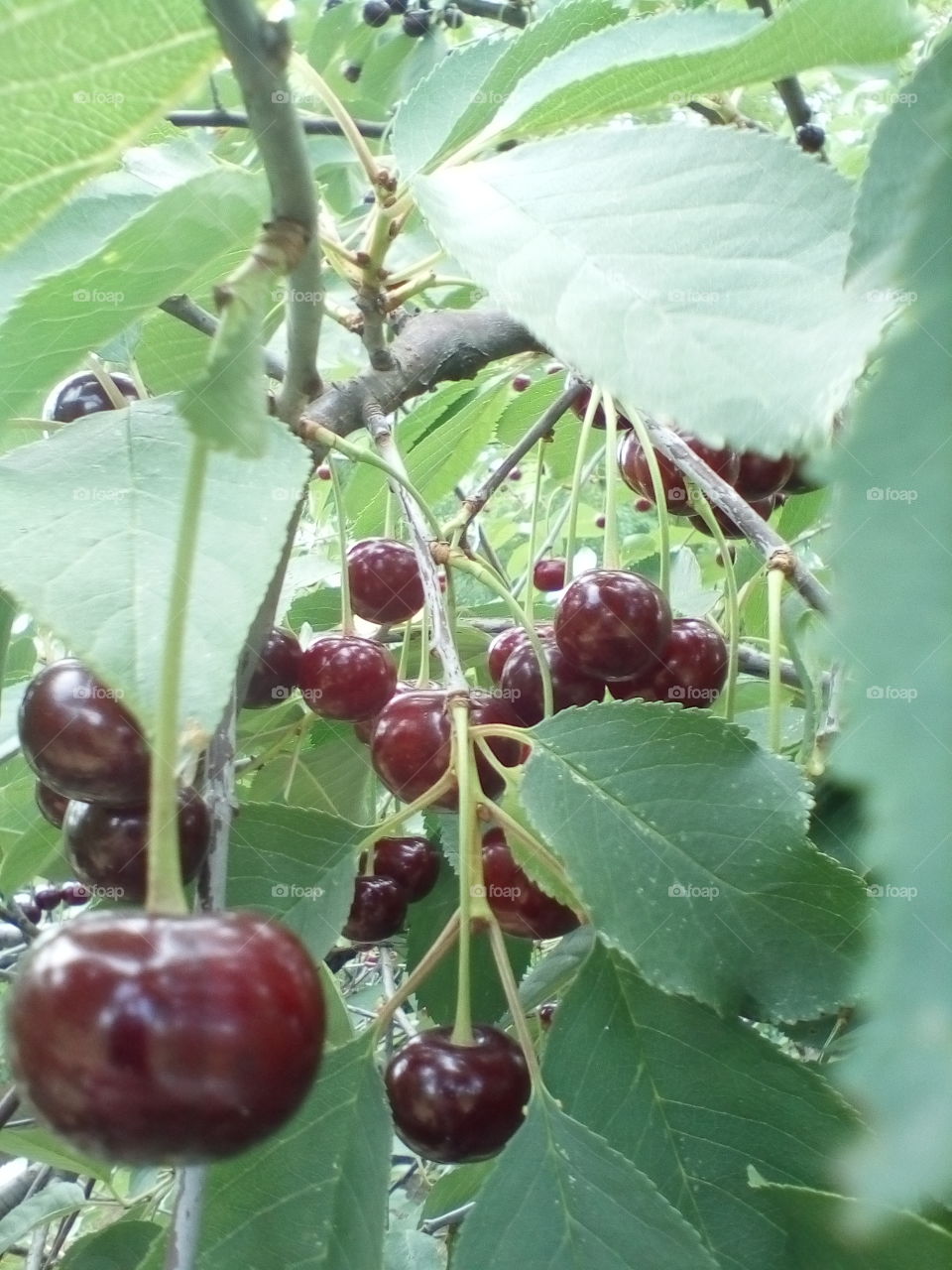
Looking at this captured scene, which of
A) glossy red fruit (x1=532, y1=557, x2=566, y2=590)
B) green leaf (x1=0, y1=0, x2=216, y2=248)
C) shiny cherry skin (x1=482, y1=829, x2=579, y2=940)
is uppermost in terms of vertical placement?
green leaf (x1=0, y1=0, x2=216, y2=248)

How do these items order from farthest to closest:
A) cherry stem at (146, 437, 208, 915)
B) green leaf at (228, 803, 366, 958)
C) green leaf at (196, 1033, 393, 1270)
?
green leaf at (228, 803, 366, 958) < green leaf at (196, 1033, 393, 1270) < cherry stem at (146, 437, 208, 915)

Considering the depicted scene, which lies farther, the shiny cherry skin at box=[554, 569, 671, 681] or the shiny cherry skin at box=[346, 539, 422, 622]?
the shiny cherry skin at box=[346, 539, 422, 622]

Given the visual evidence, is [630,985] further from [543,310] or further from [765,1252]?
[543,310]

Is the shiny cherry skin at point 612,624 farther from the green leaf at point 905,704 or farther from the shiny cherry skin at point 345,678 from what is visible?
the green leaf at point 905,704

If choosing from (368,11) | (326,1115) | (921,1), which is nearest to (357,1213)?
(326,1115)

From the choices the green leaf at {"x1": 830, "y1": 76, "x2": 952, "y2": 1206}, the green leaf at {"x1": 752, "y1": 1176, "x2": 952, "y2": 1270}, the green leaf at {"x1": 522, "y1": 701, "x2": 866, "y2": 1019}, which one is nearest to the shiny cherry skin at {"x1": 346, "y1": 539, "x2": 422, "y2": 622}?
the green leaf at {"x1": 522, "y1": 701, "x2": 866, "y2": 1019}

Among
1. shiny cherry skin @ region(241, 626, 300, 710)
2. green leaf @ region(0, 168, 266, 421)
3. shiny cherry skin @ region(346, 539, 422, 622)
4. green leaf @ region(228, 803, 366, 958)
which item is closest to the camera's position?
green leaf @ region(0, 168, 266, 421)

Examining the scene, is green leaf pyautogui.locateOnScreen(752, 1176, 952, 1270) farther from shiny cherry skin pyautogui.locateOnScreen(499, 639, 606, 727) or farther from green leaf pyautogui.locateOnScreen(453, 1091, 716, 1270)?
shiny cherry skin pyautogui.locateOnScreen(499, 639, 606, 727)

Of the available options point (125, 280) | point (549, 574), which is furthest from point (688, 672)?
point (549, 574)

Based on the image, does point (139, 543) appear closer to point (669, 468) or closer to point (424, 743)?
point (424, 743)
